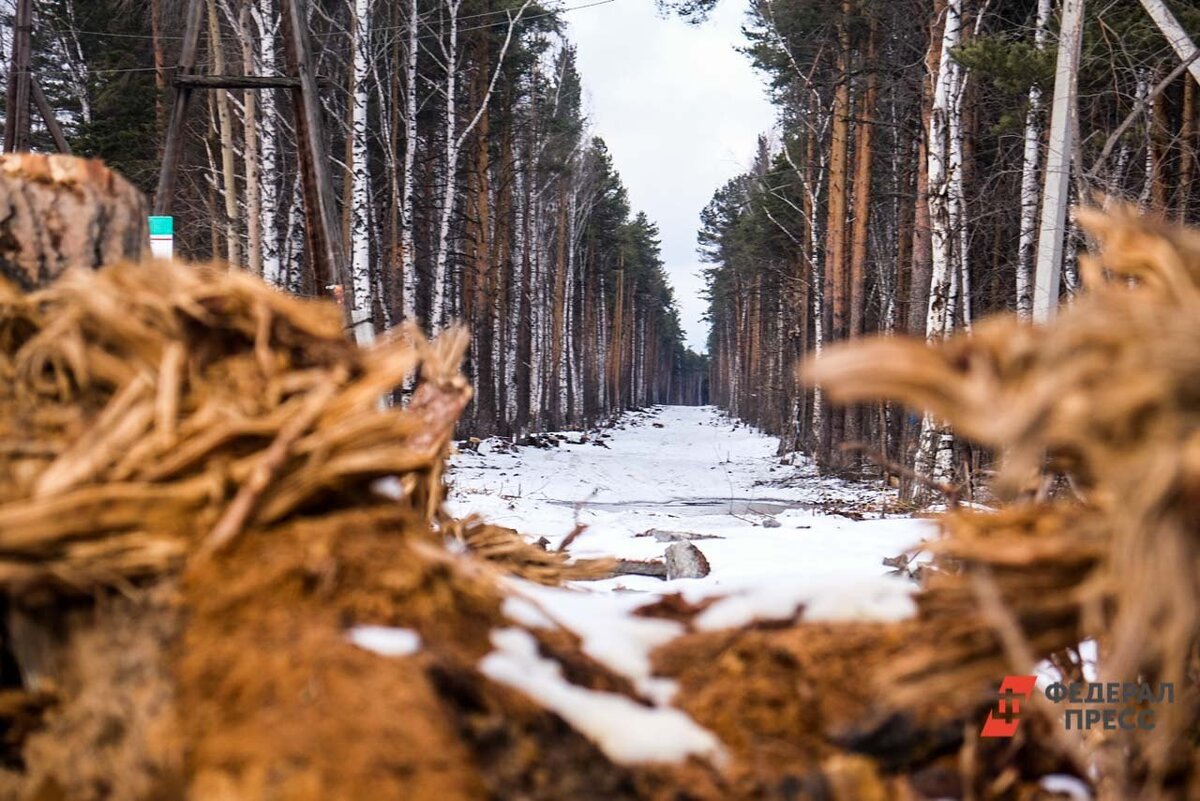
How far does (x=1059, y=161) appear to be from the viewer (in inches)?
257

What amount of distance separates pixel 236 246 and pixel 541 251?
1390 cm

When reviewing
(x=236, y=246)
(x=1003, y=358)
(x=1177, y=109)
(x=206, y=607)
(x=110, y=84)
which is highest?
(x=110, y=84)

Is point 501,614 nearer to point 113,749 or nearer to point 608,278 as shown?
point 113,749

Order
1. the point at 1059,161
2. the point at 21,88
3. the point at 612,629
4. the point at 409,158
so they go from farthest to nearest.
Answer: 1. the point at 409,158
2. the point at 21,88
3. the point at 1059,161
4. the point at 612,629

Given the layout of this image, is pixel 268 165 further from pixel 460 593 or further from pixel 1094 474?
pixel 1094 474

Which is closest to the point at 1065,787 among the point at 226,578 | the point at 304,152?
the point at 226,578

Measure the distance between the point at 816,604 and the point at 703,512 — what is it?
8198 mm

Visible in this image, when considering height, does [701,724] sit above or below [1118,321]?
below

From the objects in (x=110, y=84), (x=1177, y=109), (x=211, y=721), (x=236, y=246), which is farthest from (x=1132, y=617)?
(x=110, y=84)

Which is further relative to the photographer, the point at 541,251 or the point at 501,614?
the point at 541,251

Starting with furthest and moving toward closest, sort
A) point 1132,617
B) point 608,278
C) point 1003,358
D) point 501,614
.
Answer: point 608,278, point 501,614, point 1003,358, point 1132,617

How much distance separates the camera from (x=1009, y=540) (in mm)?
786

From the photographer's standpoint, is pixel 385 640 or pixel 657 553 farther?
pixel 657 553

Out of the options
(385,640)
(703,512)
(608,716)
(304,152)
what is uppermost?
(304,152)
